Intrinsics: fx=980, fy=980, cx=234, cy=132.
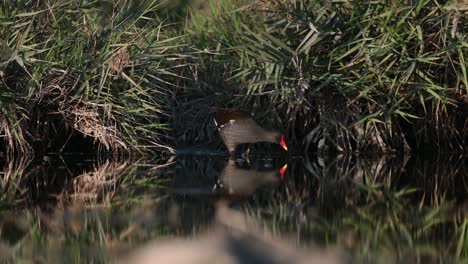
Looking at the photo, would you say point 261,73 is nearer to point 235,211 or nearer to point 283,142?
point 283,142

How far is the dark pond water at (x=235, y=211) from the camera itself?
4.84 meters

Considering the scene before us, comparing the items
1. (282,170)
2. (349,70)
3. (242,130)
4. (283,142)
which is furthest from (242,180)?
(349,70)

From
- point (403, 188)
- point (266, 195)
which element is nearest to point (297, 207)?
point (266, 195)

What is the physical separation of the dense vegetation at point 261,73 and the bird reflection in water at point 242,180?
938 millimetres

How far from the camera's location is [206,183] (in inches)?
296

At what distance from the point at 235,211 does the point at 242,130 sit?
2.98 metres

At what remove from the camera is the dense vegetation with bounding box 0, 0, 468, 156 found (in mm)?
8375

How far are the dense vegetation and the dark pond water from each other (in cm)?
39

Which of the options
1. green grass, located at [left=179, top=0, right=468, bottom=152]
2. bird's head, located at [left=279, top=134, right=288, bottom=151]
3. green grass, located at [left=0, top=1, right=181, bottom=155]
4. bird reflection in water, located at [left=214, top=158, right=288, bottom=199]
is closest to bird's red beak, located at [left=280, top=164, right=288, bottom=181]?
bird reflection in water, located at [left=214, top=158, right=288, bottom=199]

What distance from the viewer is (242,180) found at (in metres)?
7.60

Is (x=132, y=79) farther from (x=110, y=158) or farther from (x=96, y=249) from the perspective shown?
(x=96, y=249)

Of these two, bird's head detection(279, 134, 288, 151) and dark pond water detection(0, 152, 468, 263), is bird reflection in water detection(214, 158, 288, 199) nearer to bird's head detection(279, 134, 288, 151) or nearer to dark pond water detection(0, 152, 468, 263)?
dark pond water detection(0, 152, 468, 263)

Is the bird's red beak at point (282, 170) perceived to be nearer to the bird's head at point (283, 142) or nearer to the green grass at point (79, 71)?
the bird's head at point (283, 142)

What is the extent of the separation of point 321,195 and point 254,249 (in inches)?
80.3
